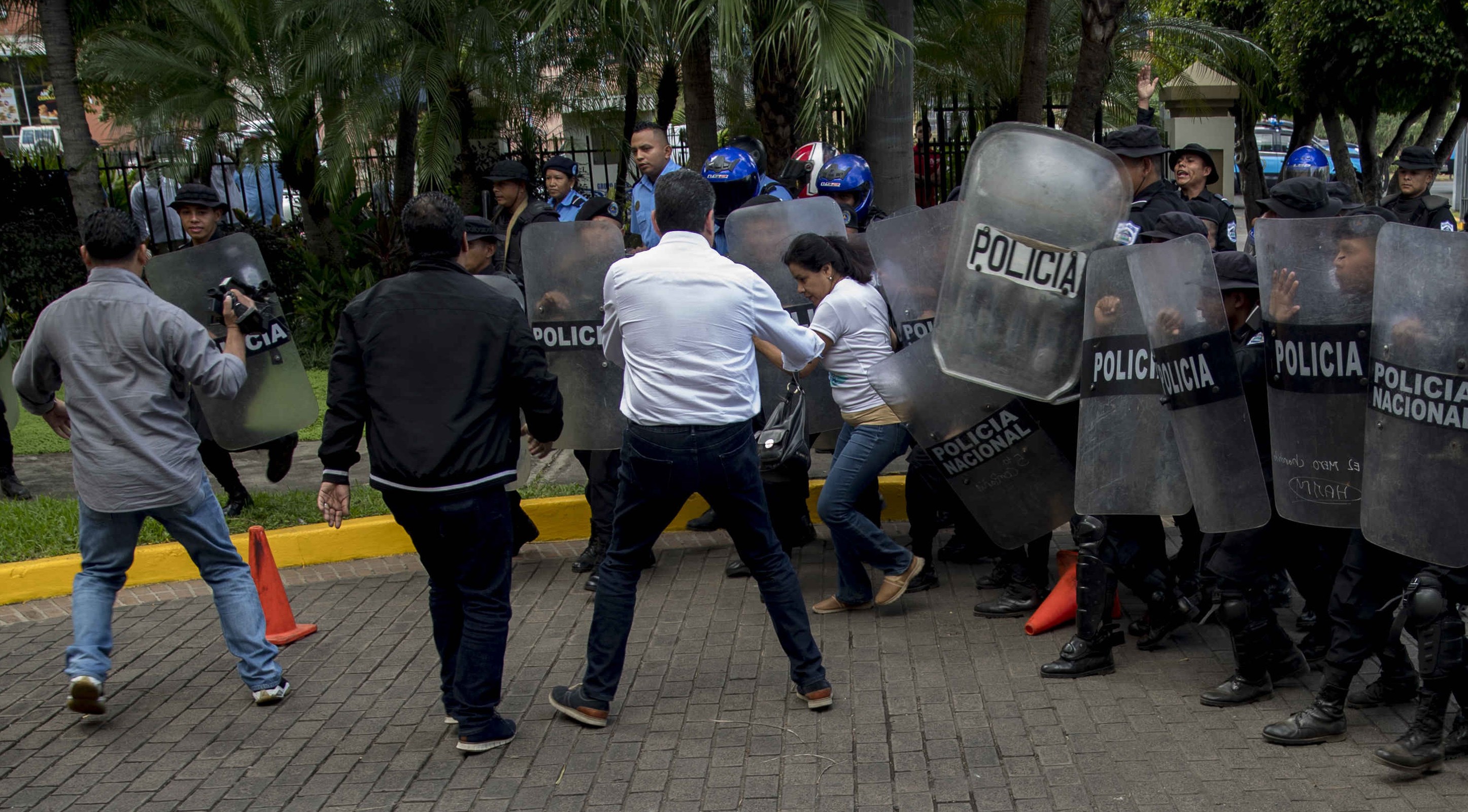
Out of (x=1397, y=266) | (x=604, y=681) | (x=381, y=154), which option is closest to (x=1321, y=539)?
(x=1397, y=266)

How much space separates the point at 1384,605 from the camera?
13.2 ft

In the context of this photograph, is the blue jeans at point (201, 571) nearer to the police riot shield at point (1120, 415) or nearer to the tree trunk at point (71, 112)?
the police riot shield at point (1120, 415)

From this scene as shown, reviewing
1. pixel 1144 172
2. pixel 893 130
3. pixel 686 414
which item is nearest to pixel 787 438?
pixel 686 414

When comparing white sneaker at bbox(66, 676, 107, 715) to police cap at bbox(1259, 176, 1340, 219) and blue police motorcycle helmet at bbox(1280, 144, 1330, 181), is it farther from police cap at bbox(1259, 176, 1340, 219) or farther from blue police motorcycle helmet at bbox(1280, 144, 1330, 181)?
blue police motorcycle helmet at bbox(1280, 144, 1330, 181)

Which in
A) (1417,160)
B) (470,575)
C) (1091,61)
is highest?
(1091,61)

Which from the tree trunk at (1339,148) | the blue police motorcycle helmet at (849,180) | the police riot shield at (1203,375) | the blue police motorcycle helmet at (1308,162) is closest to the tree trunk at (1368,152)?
the tree trunk at (1339,148)

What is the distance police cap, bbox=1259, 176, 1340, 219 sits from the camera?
15.0 ft

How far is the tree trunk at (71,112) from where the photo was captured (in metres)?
11.2

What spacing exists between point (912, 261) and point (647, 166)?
1.89m

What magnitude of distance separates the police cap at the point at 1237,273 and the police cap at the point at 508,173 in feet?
13.3

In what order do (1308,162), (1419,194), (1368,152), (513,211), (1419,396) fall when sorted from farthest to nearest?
(1368,152)
(1308,162)
(1419,194)
(513,211)
(1419,396)

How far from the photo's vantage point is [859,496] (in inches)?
215

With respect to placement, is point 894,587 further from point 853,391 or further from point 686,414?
point 686,414

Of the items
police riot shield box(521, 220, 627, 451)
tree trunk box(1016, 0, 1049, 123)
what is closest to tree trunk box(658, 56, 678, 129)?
tree trunk box(1016, 0, 1049, 123)
